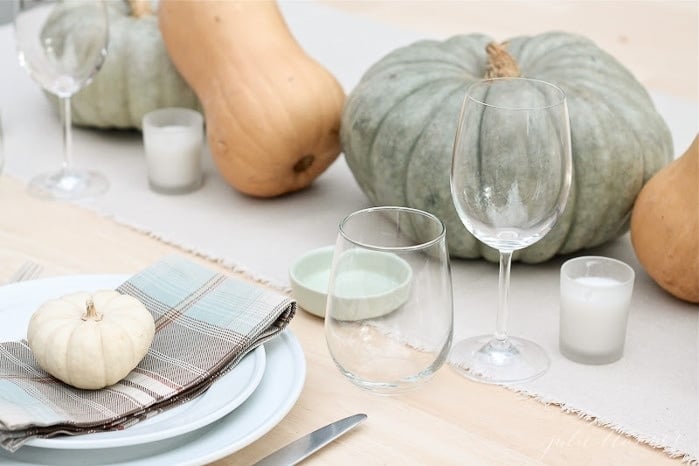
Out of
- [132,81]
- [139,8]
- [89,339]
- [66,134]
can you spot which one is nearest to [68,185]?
[66,134]

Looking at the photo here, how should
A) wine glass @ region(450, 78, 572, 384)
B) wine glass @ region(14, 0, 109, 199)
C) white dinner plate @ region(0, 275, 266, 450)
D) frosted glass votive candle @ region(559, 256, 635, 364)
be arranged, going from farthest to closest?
1. wine glass @ region(14, 0, 109, 199)
2. frosted glass votive candle @ region(559, 256, 635, 364)
3. wine glass @ region(450, 78, 572, 384)
4. white dinner plate @ region(0, 275, 266, 450)

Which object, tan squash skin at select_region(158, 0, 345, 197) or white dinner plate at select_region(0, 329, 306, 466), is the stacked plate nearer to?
white dinner plate at select_region(0, 329, 306, 466)

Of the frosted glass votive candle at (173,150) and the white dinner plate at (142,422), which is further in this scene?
the frosted glass votive candle at (173,150)

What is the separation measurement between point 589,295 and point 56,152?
0.87m

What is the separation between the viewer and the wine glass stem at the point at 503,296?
1.04 metres

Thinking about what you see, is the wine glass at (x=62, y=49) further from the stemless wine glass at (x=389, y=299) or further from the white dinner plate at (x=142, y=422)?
the stemless wine glass at (x=389, y=299)

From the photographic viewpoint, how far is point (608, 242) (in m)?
1.37

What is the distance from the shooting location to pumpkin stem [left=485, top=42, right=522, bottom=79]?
50.5 inches

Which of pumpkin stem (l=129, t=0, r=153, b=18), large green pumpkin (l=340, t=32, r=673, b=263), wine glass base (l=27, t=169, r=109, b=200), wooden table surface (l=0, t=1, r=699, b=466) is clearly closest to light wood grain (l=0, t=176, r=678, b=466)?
wooden table surface (l=0, t=1, r=699, b=466)

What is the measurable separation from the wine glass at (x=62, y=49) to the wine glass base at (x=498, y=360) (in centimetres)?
61

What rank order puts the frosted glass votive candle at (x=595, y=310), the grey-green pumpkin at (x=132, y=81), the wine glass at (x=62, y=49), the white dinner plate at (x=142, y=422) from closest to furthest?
the white dinner plate at (x=142, y=422) < the frosted glass votive candle at (x=595, y=310) < the wine glass at (x=62, y=49) < the grey-green pumpkin at (x=132, y=81)

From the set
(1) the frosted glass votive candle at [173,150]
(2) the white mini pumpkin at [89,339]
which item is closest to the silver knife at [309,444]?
(2) the white mini pumpkin at [89,339]

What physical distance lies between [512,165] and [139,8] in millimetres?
894

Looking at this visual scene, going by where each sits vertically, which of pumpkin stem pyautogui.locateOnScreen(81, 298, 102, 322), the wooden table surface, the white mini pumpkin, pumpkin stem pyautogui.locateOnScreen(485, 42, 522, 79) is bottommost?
the wooden table surface
